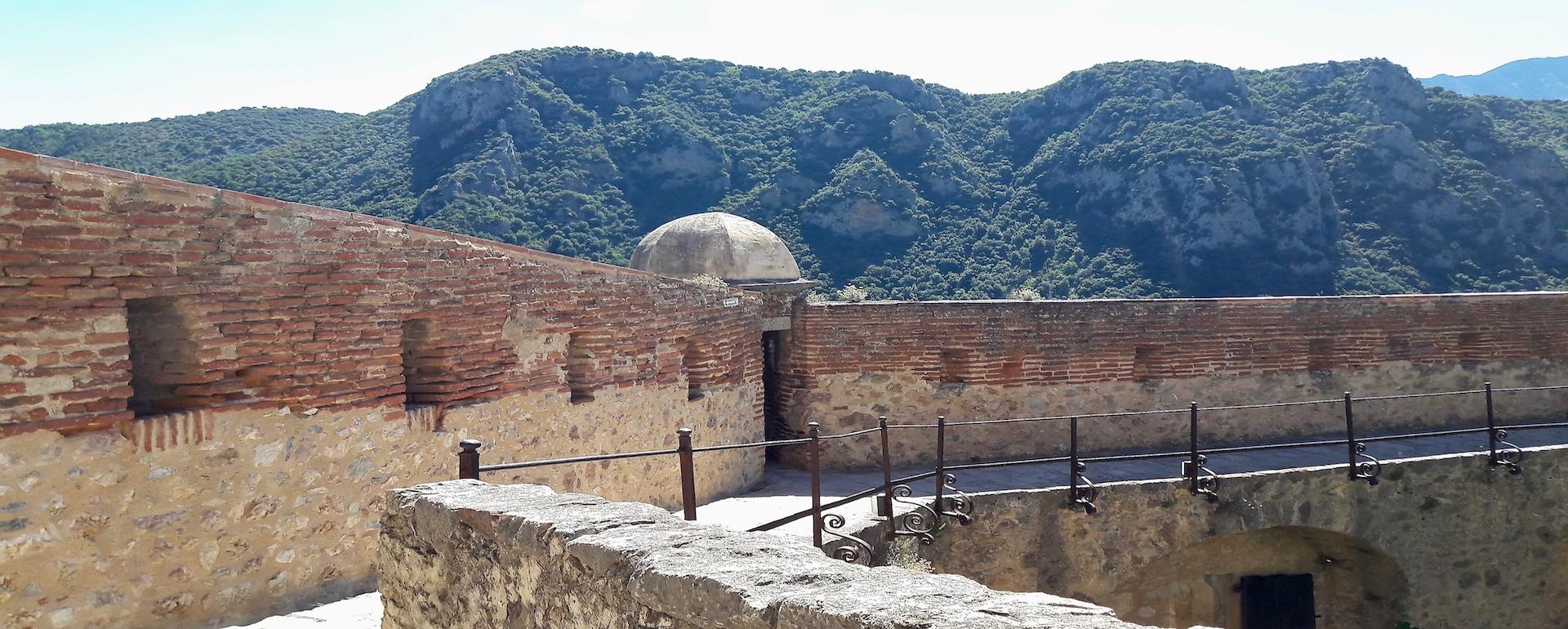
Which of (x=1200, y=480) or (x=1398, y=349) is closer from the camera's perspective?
(x=1200, y=480)

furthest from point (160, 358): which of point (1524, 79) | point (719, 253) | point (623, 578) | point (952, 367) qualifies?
point (1524, 79)

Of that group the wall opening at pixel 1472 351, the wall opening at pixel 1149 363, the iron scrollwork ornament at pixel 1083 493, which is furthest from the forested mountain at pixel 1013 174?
the iron scrollwork ornament at pixel 1083 493

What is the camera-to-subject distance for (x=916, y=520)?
330 inches

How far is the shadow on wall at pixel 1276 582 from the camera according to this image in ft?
32.4

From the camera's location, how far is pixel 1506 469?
34.0 ft

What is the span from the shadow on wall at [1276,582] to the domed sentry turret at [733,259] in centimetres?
448

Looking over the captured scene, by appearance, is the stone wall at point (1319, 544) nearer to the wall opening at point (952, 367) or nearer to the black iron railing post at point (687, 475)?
the wall opening at point (952, 367)

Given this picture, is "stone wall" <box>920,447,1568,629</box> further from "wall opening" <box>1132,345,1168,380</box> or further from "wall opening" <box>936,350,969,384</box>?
"wall opening" <box>936,350,969,384</box>

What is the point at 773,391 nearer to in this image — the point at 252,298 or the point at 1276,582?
the point at 1276,582

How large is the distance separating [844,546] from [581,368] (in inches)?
95.9

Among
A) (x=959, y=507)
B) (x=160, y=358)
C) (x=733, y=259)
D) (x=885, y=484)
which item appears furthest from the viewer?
(x=733, y=259)

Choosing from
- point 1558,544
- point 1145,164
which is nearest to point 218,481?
point 1558,544

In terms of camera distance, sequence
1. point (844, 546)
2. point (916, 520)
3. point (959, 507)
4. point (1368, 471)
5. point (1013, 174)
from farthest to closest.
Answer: point (1013, 174)
point (1368, 471)
point (959, 507)
point (916, 520)
point (844, 546)

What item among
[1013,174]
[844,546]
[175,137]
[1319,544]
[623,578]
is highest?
[175,137]
